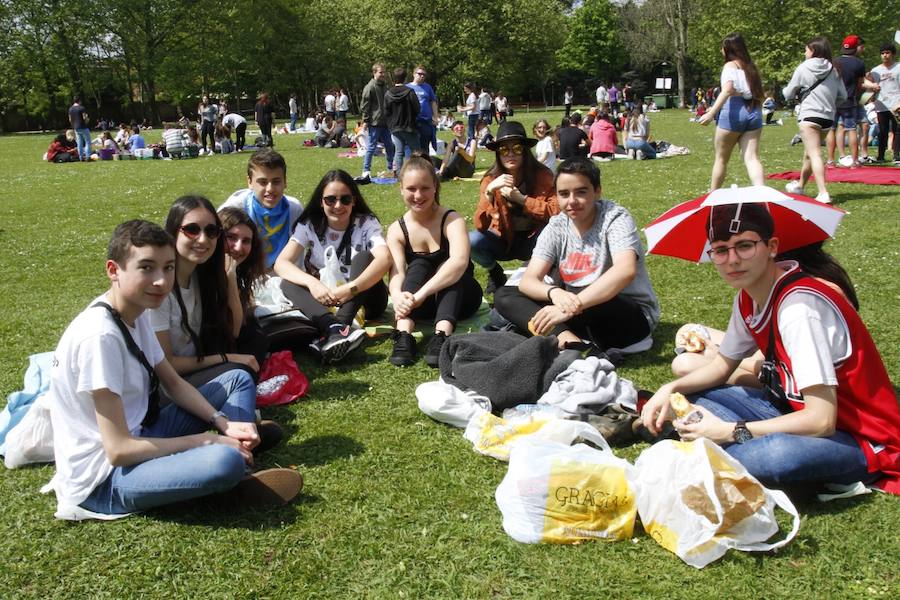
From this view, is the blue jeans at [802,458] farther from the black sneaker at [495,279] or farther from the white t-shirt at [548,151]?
the white t-shirt at [548,151]

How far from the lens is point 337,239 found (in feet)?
18.5

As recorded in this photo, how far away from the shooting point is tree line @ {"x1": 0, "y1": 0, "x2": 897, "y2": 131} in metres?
43.1

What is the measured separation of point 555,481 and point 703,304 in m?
3.44

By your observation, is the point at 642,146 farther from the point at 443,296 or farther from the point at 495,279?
the point at 443,296

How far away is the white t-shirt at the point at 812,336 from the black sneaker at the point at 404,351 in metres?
2.55

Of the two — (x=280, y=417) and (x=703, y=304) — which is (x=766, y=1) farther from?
(x=280, y=417)

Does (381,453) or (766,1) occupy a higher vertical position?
(766,1)

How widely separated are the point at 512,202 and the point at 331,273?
1.60m

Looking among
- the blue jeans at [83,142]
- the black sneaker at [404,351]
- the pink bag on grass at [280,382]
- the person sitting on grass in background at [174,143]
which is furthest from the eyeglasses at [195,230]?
the blue jeans at [83,142]

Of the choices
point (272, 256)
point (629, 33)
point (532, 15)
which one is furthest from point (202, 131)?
point (629, 33)

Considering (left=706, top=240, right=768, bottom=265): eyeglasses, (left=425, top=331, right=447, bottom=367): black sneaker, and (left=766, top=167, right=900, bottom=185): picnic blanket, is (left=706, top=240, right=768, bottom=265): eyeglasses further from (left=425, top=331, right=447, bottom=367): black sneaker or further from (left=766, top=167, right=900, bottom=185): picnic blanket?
(left=766, top=167, right=900, bottom=185): picnic blanket

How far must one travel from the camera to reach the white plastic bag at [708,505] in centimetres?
→ 255

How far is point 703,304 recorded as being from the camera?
570 centimetres

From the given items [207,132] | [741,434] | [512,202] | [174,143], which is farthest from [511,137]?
[207,132]
